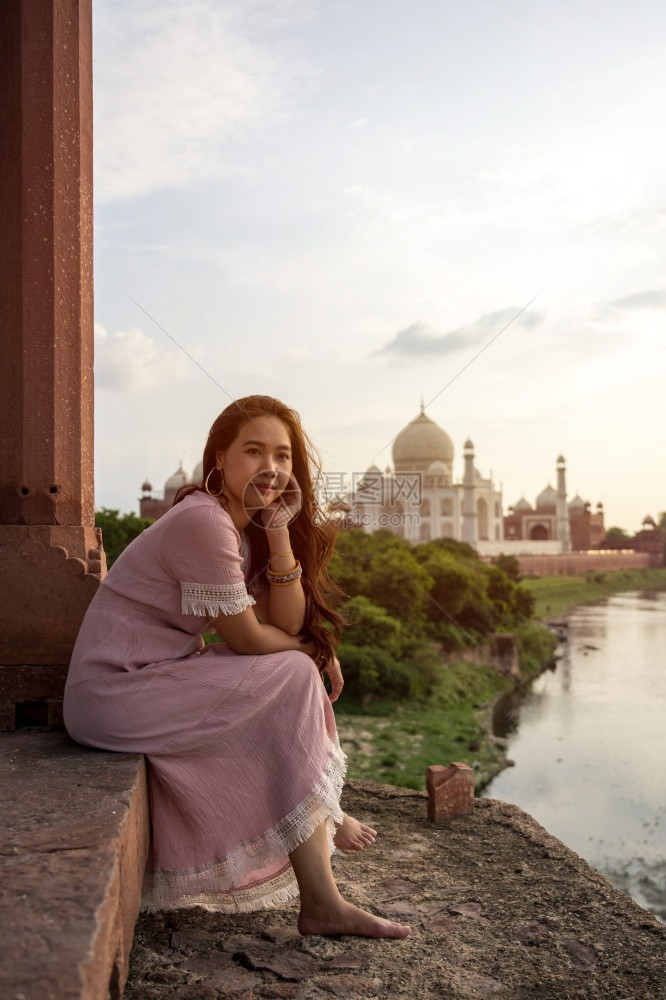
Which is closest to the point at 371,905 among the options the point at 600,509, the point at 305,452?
the point at 305,452

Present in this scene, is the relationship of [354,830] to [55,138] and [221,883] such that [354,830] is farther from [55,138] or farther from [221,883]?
[55,138]

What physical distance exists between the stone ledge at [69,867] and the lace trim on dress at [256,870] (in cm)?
9

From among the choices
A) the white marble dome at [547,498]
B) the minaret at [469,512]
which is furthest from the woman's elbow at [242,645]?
the white marble dome at [547,498]

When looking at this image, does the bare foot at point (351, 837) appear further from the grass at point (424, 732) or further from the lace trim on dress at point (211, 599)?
the grass at point (424, 732)

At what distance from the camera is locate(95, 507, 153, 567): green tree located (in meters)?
9.48

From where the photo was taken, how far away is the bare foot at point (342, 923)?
132 centimetres

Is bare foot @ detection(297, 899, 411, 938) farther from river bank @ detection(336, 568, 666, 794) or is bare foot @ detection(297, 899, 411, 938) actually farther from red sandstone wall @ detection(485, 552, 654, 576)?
red sandstone wall @ detection(485, 552, 654, 576)

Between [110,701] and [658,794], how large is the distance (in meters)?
8.80

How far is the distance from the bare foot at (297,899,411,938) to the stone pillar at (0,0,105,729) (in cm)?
83

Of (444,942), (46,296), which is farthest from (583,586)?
(444,942)

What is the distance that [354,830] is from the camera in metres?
1.61

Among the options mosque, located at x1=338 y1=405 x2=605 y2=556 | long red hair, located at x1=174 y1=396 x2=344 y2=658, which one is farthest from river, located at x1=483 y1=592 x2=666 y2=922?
mosque, located at x1=338 y1=405 x2=605 y2=556

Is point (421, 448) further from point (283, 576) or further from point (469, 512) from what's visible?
point (283, 576)

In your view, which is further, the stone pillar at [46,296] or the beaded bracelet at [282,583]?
the stone pillar at [46,296]
